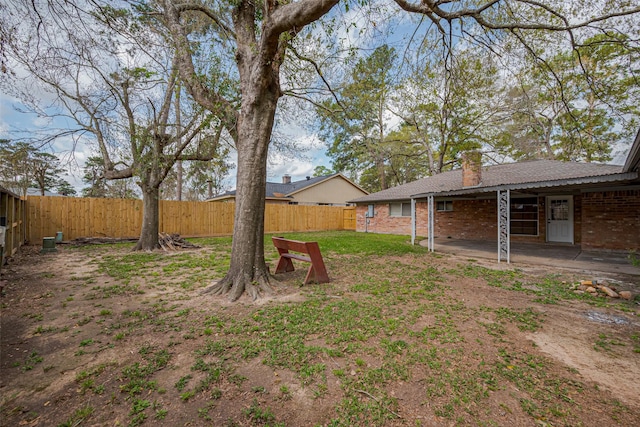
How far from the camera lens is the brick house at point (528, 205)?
8.24 m

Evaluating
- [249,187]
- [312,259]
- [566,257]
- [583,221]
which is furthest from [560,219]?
[249,187]

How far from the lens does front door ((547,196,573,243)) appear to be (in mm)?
10789

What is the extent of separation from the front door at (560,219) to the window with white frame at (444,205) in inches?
160

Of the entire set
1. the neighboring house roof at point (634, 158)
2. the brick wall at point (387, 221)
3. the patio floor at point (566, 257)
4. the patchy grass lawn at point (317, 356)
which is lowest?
the patchy grass lawn at point (317, 356)

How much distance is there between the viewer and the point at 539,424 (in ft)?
6.15

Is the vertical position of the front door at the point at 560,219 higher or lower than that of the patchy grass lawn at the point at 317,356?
higher

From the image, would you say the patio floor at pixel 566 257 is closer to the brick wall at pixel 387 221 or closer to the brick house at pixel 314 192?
the brick wall at pixel 387 221

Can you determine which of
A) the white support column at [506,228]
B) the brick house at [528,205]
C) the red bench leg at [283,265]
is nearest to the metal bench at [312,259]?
the red bench leg at [283,265]

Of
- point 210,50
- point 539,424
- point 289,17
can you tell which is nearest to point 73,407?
point 539,424

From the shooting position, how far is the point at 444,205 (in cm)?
1454

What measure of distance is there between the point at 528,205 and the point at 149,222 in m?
15.9

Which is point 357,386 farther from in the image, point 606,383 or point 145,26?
point 145,26

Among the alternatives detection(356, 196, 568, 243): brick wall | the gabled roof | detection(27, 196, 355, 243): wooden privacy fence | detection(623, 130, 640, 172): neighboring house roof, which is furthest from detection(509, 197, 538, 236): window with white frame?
detection(27, 196, 355, 243): wooden privacy fence

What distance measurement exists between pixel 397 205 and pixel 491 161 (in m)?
7.88
